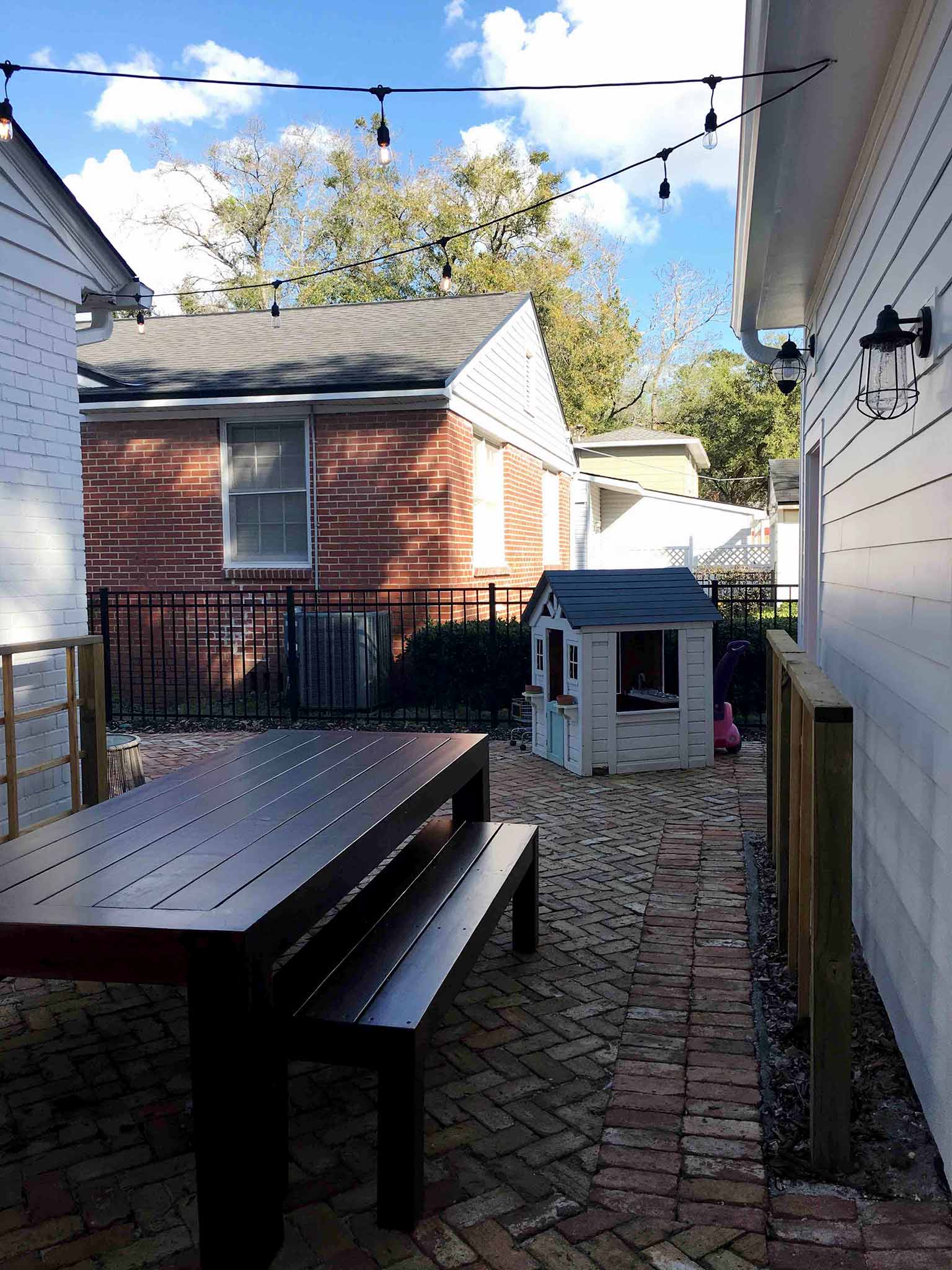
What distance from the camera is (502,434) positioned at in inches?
535

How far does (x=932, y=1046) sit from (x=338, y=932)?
166cm

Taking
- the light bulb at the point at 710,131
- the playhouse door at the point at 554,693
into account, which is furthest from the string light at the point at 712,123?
the playhouse door at the point at 554,693

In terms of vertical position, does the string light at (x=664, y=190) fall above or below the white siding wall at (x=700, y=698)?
above

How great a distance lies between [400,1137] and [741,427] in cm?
3997

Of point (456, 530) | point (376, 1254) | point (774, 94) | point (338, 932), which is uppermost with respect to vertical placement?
point (774, 94)

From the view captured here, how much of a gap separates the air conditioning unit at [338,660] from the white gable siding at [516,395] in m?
2.74

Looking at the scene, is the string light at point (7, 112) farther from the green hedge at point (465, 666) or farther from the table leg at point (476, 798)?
the green hedge at point (465, 666)

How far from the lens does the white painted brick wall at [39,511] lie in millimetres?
5223

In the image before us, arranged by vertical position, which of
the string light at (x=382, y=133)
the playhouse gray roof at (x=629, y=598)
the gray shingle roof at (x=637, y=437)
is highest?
the gray shingle roof at (x=637, y=437)

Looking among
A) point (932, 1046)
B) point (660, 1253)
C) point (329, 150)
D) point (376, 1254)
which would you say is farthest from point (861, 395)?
point (329, 150)

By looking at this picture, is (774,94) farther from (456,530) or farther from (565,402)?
(565,402)

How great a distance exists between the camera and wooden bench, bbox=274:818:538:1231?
2377 mm

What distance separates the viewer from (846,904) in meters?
2.51

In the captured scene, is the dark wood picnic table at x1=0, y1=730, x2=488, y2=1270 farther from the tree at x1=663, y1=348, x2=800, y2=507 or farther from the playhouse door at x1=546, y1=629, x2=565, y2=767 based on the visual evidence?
the tree at x1=663, y1=348, x2=800, y2=507
